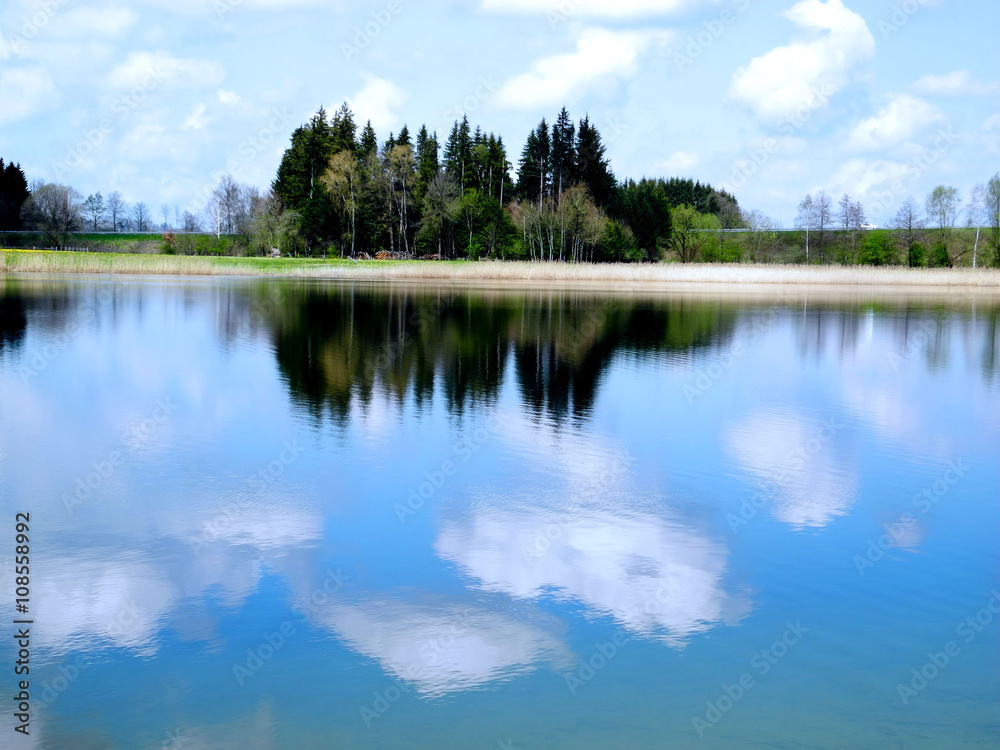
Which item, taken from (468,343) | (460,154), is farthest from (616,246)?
(468,343)

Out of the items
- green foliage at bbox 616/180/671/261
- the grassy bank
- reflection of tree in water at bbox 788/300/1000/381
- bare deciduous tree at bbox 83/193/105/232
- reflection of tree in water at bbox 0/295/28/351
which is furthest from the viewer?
bare deciduous tree at bbox 83/193/105/232

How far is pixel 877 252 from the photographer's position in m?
82.5

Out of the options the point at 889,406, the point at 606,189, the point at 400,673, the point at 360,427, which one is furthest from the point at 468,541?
the point at 606,189

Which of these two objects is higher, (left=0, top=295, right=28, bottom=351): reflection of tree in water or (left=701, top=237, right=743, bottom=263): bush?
(left=701, top=237, right=743, bottom=263): bush

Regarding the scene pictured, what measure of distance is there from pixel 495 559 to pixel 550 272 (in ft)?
163

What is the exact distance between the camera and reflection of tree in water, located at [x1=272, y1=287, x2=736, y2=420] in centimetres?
1416

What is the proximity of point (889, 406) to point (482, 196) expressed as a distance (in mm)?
63547

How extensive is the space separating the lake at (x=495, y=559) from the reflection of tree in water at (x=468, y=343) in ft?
0.71

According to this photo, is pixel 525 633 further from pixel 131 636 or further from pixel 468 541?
pixel 131 636

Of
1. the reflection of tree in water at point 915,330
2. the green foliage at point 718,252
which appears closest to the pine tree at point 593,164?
the green foliage at point 718,252

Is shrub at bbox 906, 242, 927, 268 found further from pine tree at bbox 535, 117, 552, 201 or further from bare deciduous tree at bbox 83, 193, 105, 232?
bare deciduous tree at bbox 83, 193, 105, 232

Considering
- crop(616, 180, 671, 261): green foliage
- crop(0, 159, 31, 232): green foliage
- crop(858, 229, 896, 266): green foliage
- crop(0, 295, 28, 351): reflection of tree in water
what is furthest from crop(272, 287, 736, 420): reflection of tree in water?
crop(0, 159, 31, 232): green foliage

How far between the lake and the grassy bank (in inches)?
1592

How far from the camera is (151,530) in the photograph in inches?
285
